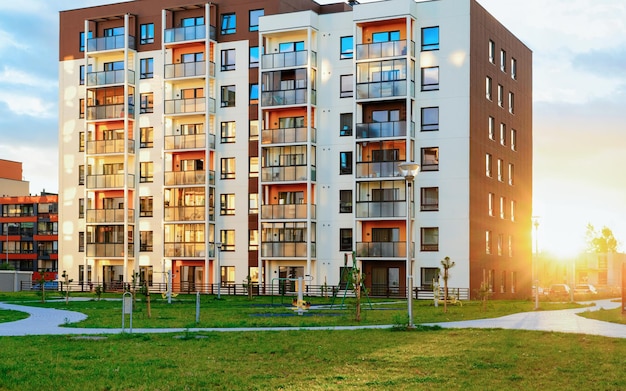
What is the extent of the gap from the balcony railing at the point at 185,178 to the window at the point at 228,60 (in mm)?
8439

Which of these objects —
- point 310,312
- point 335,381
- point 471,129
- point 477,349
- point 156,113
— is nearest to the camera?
point 335,381

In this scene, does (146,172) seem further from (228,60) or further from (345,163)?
(345,163)

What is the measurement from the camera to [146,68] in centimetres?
7388

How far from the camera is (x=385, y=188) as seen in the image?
63719mm

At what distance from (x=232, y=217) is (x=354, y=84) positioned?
14.5 meters

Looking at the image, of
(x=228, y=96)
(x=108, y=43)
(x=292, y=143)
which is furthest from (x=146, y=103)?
(x=292, y=143)

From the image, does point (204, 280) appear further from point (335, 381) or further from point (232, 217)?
point (335, 381)

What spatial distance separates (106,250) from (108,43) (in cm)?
1713

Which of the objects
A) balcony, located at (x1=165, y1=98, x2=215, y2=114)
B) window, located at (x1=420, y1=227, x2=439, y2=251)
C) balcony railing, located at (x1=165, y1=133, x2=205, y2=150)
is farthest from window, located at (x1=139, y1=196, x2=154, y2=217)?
window, located at (x1=420, y1=227, x2=439, y2=251)

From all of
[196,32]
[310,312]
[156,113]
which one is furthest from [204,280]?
[310,312]

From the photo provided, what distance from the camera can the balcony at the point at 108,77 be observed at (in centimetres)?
7344

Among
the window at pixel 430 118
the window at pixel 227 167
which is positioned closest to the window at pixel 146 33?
the window at pixel 227 167

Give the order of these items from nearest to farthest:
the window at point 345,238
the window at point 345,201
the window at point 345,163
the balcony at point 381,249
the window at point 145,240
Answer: the balcony at point 381,249 → the window at point 345,238 → the window at point 345,201 → the window at point 345,163 → the window at point 145,240

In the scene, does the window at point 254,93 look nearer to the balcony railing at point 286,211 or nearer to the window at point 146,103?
the balcony railing at point 286,211
